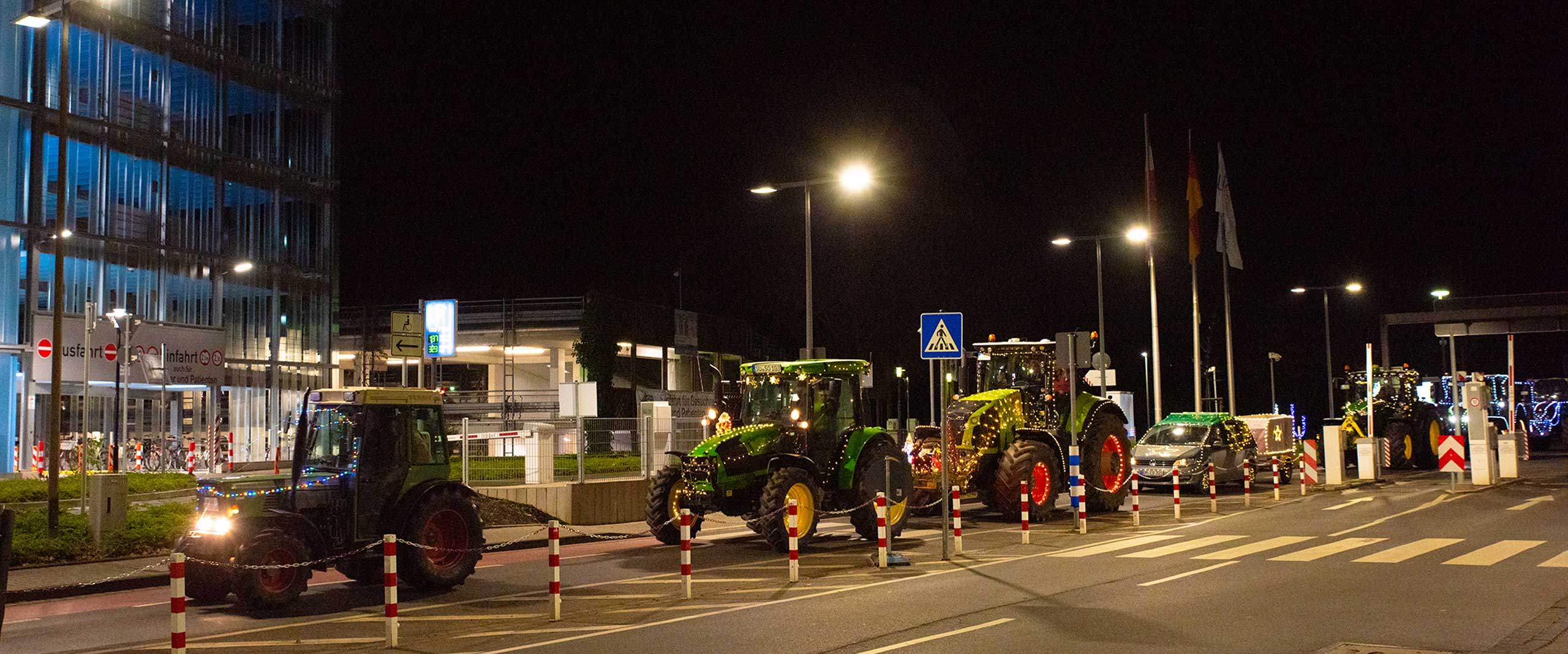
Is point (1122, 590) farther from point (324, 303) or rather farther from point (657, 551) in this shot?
point (324, 303)

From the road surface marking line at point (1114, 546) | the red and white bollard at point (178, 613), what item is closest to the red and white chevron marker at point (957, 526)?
the road surface marking line at point (1114, 546)

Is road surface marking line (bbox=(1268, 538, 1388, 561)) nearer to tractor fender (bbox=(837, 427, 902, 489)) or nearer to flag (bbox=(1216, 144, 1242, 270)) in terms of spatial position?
tractor fender (bbox=(837, 427, 902, 489))

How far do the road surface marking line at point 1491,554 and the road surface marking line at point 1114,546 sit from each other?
3.84 m

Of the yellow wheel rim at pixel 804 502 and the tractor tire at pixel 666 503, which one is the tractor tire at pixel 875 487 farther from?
the tractor tire at pixel 666 503

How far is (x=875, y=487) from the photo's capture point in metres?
18.6

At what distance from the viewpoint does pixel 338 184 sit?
165 ft

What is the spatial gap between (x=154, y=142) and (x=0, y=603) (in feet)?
127

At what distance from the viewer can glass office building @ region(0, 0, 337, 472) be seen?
37156 millimetres

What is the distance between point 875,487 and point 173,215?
34691 mm

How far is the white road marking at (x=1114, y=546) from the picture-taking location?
628 inches

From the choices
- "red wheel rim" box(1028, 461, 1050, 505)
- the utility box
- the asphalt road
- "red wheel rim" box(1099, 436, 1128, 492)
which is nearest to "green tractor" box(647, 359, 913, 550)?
the asphalt road

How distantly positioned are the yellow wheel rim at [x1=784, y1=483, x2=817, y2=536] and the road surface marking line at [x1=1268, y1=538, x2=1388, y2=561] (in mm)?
5992

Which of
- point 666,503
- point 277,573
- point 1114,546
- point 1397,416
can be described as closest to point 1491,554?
point 1114,546

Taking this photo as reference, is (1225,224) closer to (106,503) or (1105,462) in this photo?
(1105,462)
